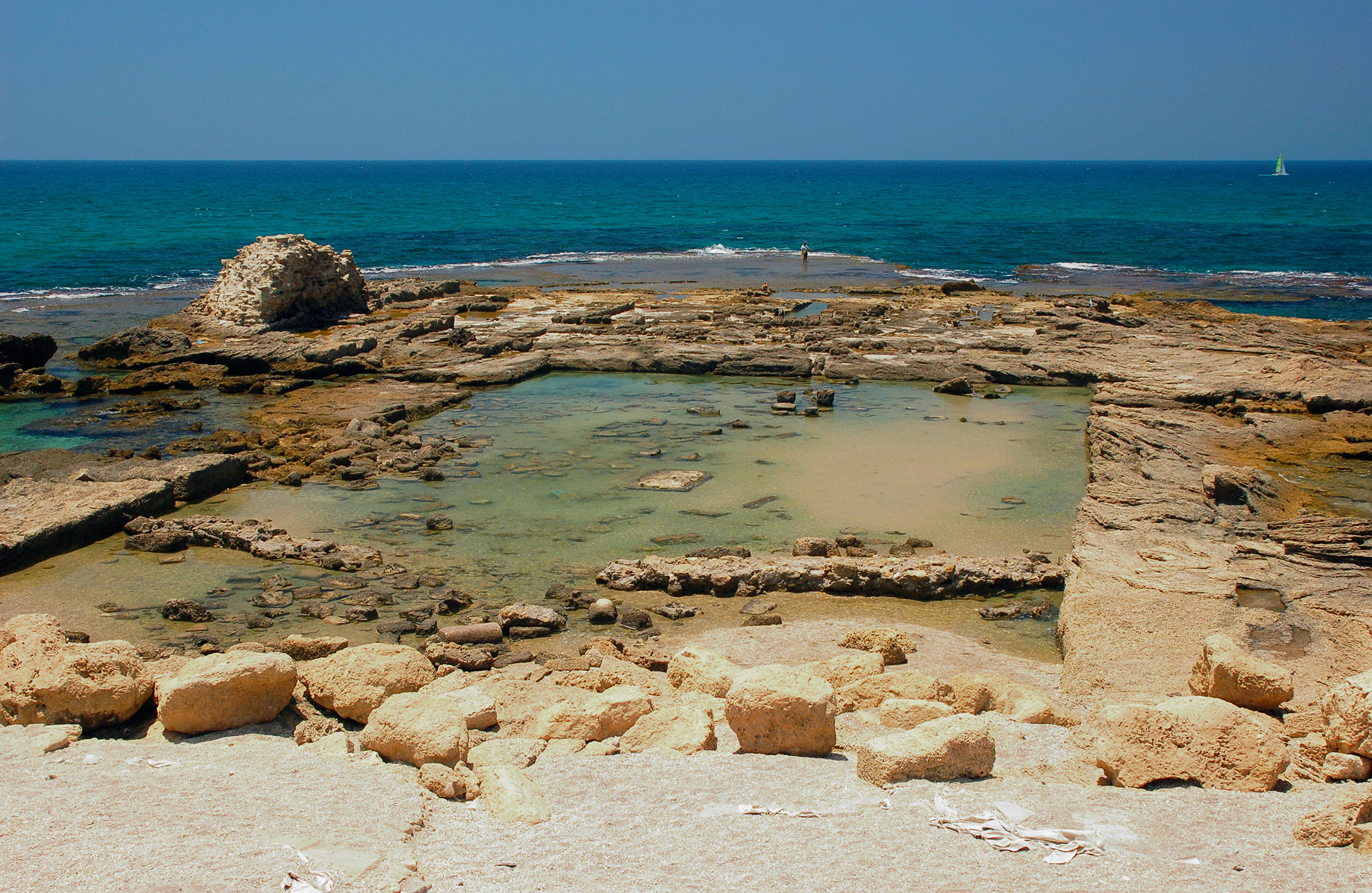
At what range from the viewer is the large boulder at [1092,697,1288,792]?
15.5 feet

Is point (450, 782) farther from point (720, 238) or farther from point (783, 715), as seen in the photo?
point (720, 238)

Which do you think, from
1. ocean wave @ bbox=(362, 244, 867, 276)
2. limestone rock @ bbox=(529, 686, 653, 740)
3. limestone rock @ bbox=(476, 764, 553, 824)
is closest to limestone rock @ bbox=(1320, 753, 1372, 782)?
limestone rock @ bbox=(529, 686, 653, 740)

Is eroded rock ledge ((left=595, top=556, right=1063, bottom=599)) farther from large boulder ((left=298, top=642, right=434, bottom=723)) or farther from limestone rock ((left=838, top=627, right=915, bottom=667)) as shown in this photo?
large boulder ((left=298, top=642, right=434, bottom=723))

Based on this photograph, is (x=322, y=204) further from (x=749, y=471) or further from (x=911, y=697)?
(x=911, y=697)

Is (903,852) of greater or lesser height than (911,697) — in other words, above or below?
above

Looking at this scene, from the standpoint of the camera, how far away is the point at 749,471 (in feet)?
42.3

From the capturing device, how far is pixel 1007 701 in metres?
6.25

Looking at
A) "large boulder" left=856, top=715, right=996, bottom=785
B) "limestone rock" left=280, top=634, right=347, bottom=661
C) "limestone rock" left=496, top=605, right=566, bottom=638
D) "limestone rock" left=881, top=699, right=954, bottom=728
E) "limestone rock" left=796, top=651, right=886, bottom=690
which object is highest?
"large boulder" left=856, top=715, right=996, bottom=785

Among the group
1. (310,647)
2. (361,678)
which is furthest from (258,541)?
(361,678)

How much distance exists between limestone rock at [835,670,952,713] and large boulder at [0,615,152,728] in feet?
14.2

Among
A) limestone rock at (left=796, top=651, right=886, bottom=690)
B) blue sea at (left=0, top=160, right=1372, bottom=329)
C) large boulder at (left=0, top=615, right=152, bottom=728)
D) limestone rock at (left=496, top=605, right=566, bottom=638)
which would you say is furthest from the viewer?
blue sea at (left=0, top=160, right=1372, bottom=329)

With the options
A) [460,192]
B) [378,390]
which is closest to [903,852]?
[378,390]

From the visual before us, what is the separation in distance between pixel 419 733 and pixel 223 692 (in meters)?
1.30

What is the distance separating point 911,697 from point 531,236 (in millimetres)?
50881
